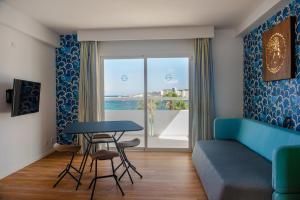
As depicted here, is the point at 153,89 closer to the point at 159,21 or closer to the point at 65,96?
the point at 159,21

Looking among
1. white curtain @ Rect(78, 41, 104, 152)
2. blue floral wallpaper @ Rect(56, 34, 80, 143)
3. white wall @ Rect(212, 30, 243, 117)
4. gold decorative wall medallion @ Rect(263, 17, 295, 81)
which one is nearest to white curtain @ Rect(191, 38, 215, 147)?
white wall @ Rect(212, 30, 243, 117)

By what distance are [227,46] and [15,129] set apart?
14.2 ft

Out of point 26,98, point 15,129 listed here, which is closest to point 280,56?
point 26,98

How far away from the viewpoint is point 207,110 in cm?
498

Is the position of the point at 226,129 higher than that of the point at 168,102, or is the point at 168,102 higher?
the point at 168,102

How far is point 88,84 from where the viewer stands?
5.19 metres

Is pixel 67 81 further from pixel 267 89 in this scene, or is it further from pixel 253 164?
pixel 253 164

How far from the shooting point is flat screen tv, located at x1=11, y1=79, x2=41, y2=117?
11.9ft

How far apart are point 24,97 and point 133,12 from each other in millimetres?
2255

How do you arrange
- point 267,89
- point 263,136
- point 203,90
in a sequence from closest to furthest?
1. point 263,136
2. point 267,89
3. point 203,90

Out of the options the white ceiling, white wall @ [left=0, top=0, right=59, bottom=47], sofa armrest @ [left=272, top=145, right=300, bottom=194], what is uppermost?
the white ceiling

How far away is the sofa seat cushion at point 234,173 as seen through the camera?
2268mm

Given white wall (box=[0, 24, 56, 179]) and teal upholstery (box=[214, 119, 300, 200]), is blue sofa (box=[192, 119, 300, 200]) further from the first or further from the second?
white wall (box=[0, 24, 56, 179])

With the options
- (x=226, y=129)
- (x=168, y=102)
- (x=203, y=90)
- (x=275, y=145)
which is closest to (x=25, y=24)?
(x=168, y=102)
